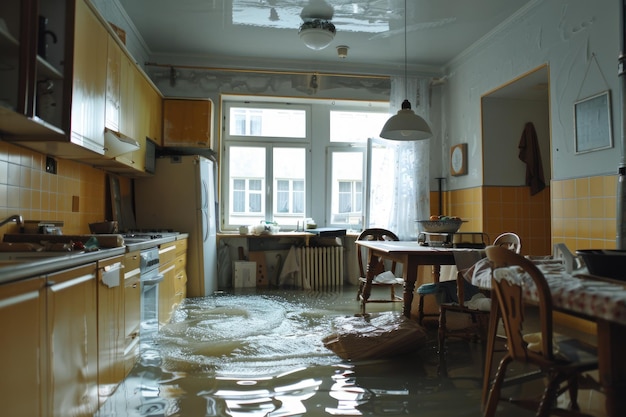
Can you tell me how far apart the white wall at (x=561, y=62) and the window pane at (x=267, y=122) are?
88.5 inches

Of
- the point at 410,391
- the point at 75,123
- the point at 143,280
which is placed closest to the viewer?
the point at 410,391

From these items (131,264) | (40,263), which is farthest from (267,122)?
(40,263)

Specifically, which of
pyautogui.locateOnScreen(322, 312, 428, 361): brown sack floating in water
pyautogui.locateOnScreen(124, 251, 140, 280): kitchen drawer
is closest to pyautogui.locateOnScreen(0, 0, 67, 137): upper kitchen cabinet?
pyautogui.locateOnScreen(124, 251, 140, 280): kitchen drawer

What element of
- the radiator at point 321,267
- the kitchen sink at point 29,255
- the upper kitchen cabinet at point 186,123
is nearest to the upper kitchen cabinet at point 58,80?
the kitchen sink at point 29,255

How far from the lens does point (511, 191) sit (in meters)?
4.76

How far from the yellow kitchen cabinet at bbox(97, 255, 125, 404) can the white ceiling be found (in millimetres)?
2936

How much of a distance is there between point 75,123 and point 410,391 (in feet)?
7.82

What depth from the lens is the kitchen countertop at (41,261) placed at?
1.25 meters

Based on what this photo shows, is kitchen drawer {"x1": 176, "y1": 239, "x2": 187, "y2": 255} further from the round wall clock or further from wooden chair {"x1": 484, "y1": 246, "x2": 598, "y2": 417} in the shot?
the round wall clock

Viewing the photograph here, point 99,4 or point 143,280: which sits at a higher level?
point 99,4

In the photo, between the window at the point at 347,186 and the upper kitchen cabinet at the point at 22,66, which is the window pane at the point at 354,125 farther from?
the upper kitchen cabinet at the point at 22,66

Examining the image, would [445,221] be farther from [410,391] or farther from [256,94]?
[256,94]

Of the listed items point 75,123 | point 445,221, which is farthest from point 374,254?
point 75,123

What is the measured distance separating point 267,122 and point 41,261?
4.49 metres
